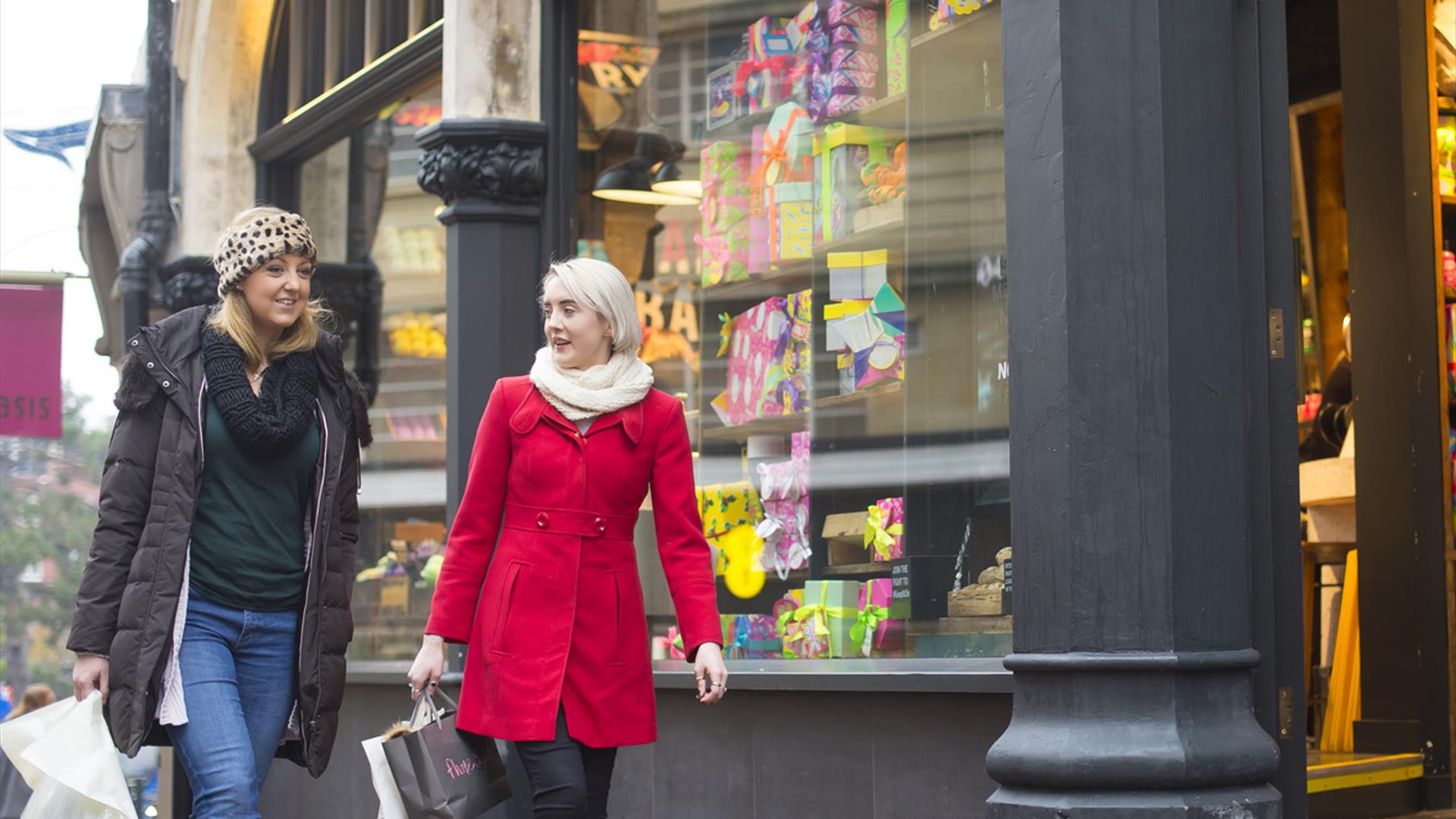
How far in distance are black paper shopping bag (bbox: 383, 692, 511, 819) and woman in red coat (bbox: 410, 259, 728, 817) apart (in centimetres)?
7

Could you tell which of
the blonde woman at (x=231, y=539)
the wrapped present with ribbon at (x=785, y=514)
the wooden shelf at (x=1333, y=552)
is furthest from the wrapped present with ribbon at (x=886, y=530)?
the wooden shelf at (x=1333, y=552)

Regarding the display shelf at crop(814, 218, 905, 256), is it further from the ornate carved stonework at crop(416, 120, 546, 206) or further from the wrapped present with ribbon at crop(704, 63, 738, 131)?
the ornate carved stonework at crop(416, 120, 546, 206)

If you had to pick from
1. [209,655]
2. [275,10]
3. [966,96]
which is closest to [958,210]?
[966,96]

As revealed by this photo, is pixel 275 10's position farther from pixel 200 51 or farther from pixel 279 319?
pixel 279 319

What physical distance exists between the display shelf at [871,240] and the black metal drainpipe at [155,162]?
563 centimetres

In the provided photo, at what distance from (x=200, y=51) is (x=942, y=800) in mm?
7570

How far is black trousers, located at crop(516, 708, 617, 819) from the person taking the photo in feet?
14.5

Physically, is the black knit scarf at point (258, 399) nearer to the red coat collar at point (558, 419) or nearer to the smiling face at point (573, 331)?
the red coat collar at point (558, 419)

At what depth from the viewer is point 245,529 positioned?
178 inches

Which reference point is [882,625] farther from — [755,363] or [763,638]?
[755,363]

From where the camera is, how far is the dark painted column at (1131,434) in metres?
4.18

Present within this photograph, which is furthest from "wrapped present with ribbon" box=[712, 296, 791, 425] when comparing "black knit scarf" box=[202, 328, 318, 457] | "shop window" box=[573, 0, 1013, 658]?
"black knit scarf" box=[202, 328, 318, 457]

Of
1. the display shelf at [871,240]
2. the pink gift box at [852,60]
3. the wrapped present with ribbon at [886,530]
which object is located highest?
the pink gift box at [852,60]

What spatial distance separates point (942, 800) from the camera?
226 inches
